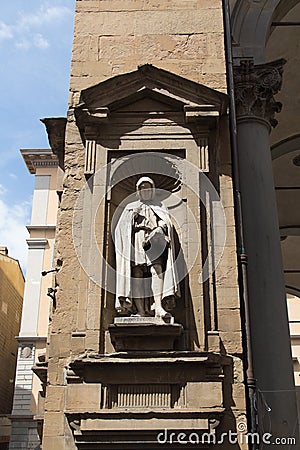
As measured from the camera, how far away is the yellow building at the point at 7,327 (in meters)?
29.4

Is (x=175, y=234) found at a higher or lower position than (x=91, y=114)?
lower

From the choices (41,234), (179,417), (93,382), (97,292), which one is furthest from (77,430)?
(41,234)

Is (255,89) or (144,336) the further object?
(255,89)

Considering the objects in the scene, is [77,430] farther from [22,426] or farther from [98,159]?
[22,426]

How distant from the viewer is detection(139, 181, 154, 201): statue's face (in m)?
7.61

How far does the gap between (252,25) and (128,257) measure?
214 inches

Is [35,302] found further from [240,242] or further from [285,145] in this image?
[240,242]

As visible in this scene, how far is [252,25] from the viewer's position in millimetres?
10312

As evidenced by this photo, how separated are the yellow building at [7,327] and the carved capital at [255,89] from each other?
2304 centimetres

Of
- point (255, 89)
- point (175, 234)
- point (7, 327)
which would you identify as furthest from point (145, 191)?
point (7, 327)

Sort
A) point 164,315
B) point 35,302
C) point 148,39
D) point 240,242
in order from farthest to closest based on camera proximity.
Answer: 1. point 35,302
2. point 148,39
3. point 240,242
4. point 164,315

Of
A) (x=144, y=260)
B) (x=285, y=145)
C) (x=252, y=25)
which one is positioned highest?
(x=285, y=145)

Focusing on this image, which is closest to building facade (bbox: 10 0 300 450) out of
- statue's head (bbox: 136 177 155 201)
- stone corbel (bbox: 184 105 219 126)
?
stone corbel (bbox: 184 105 219 126)

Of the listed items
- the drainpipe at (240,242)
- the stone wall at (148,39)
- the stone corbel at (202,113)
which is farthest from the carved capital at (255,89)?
the stone corbel at (202,113)
